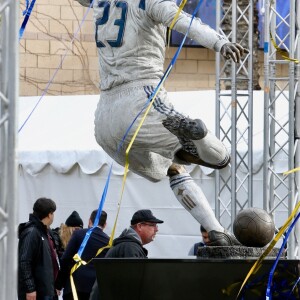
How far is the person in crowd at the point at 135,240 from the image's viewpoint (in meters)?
8.55

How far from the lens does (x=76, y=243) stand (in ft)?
34.2

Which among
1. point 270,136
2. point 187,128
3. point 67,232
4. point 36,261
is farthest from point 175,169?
point 67,232

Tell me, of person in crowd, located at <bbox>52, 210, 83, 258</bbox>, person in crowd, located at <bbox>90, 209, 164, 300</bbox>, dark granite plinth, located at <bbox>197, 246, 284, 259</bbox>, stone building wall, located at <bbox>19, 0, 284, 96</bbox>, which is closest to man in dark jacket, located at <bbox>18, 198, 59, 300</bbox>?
person in crowd, located at <bbox>52, 210, 83, 258</bbox>

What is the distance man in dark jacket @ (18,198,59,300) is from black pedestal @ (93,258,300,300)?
11.8ft

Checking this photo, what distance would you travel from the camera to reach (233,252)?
24.5ft

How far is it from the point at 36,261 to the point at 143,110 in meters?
3.12

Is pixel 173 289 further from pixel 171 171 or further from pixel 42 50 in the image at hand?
pixel 42 50

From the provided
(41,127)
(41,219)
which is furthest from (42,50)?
(41,219)

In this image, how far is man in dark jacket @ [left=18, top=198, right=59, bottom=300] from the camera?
35.3 ft

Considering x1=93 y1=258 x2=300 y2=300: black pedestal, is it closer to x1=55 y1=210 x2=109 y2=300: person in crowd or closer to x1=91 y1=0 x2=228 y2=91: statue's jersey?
x1=91 y1=0 x2=228 y2=91: statue's jersey

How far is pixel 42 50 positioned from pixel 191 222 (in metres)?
8.15

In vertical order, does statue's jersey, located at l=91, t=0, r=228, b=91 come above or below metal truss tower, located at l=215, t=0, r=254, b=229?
above

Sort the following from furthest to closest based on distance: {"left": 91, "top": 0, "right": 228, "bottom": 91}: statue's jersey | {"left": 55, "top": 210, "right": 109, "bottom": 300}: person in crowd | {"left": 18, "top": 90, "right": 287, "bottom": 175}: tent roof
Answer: {"left": 18, "top": 90, "right": 287, "bottom": 175}: tent roof
{"left": 55, "top": 210, "right": 109, "bottom": 300}: person in crowd
{"left": 91, "top": 0, "right": 228, "bottom": 91}: statue's jersey

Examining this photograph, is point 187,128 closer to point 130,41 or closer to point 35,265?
point 130,41
